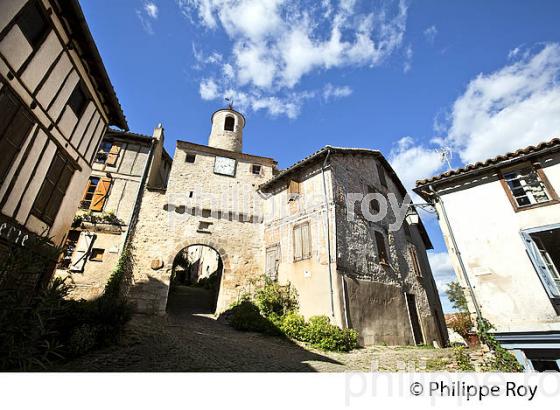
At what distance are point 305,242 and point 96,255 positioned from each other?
26.7 ft

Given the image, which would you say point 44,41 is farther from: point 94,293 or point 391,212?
point 391,212

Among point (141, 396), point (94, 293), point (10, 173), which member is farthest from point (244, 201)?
point (141, 396)

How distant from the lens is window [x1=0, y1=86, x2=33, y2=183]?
5.05 metres

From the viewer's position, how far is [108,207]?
37.9 ft

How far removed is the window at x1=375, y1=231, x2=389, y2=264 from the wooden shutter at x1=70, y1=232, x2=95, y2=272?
11.4 m

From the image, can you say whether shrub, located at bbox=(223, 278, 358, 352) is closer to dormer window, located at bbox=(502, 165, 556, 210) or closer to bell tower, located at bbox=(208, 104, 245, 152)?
dormer window, located at bbox=(502, 165, 556, 210)

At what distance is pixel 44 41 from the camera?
18.9 feet

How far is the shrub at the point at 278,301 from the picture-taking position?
32.9 ft

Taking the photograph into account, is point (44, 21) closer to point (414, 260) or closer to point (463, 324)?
point (463, 324)

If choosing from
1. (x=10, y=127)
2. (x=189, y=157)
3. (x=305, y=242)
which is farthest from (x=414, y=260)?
(x=10, y=127)

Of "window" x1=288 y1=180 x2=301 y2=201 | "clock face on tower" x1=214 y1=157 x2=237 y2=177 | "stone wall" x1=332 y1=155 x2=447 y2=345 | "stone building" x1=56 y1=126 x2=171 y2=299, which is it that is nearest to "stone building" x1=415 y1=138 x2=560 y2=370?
"stone wall" x1=332 y1=155 x2=447 y2=345

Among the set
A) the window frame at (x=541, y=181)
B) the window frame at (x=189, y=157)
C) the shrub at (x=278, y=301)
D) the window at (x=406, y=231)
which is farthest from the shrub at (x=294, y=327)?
the window frame at (x=189, y=157)

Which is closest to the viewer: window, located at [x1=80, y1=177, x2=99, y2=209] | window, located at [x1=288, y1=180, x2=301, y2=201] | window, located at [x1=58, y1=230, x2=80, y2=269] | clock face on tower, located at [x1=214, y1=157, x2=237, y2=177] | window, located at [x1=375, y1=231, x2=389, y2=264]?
window, located at [x1=58, y1=230, x2=80, y2=269]

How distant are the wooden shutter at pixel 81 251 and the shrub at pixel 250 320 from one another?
583 cm
